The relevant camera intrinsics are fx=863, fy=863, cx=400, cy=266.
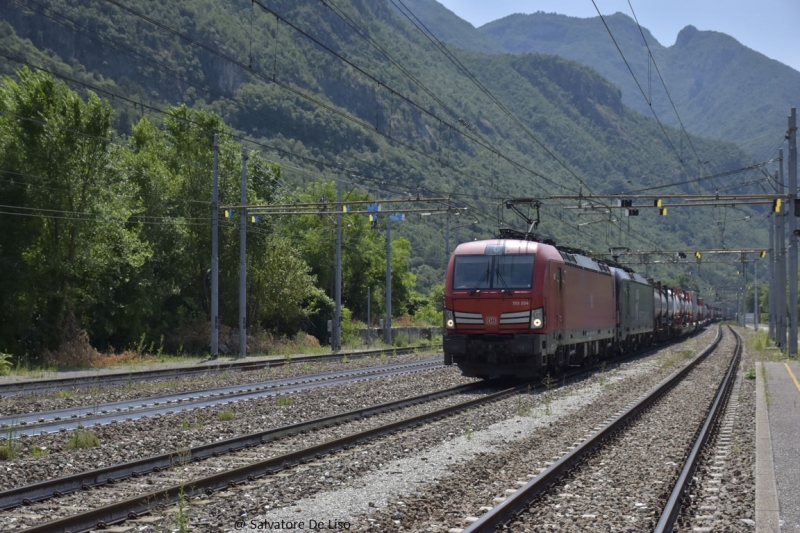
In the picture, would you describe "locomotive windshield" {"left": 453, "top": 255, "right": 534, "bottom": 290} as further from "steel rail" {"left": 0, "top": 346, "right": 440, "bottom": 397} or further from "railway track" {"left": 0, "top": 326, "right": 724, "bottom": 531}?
"steel rail" {"left": 0, "top": 346, "right": 440, "bottom": 397}

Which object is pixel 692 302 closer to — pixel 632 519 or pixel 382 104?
pixel 632 519

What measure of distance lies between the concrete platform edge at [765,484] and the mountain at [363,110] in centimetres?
6264

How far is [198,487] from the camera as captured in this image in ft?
29.6

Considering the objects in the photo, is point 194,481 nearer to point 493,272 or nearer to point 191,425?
point 191,425

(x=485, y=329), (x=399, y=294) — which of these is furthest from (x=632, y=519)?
(x=399, y=294)

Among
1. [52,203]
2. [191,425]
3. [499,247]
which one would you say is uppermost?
[52,203]

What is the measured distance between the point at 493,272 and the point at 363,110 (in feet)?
414

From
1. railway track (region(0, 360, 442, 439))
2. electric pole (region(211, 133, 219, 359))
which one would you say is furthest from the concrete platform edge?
electric pole (region(211, 133, 219, 359))

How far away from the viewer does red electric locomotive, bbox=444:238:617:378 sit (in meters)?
20.8

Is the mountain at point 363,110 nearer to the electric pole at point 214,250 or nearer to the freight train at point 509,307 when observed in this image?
the electric pole at point 214,250

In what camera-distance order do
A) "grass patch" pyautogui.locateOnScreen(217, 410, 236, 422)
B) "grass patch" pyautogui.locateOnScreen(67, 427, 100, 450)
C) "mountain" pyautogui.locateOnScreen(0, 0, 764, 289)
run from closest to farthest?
"grass patch" pyautogui.locateOnScreen(67, 427, 100, 450), "grass patch" pyautogui.locateOnScreen(217, 410, 236, 422), "mountain" pyautogui.locateOnScreen(0, 0, 764, 289)

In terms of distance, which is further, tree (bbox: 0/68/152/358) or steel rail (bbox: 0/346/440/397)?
tree (bbox: 0/68/152/358)

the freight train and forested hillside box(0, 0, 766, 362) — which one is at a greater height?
forested hillside box(0, 0, 766, 362)

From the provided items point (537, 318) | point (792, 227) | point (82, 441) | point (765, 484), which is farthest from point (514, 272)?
point (792, 227)
